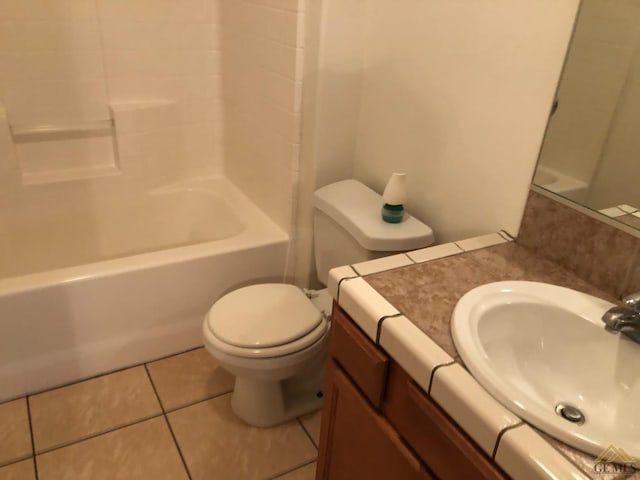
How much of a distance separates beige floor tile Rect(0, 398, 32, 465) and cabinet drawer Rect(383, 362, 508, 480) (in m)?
1.31

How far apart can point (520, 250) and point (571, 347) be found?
13.1 inches

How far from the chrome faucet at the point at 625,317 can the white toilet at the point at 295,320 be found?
64 cm

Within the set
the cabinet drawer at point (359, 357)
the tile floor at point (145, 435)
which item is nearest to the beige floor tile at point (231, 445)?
the tile floor at point (145, 435)

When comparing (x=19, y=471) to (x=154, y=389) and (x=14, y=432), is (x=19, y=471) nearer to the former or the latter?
(x=14, y=432)

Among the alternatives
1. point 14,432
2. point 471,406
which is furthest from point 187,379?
point 471,406

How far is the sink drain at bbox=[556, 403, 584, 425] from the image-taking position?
0.96 m

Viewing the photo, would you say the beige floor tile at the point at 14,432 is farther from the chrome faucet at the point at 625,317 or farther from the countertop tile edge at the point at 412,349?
the chrome faucet at the point at 625,317

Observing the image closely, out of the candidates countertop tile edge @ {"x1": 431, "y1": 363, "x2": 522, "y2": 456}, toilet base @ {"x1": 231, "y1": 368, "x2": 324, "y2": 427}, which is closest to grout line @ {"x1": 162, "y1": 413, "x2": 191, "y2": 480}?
toilet base @ {"x1": 231, "y1": 368, "x2": 324, "y2": 427}

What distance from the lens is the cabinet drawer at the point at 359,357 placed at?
41.9 inches

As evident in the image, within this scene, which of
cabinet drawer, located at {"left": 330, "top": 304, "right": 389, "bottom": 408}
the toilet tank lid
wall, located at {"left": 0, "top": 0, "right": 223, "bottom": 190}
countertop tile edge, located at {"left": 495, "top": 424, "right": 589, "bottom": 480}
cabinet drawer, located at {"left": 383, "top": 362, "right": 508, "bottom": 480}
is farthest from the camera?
wall, located at {"left": 0, "top": 0, "right": 223, "bottom": 190}

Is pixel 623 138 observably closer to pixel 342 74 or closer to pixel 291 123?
pixel 342 74

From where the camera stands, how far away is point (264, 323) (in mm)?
1688

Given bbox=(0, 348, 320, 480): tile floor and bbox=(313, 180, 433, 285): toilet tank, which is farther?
bbox=(0, 348, 320, 480): tile floor

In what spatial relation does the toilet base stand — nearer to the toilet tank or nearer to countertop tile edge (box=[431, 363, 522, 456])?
the toilet tank
